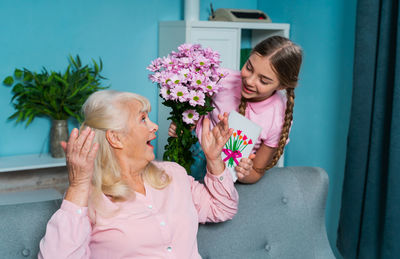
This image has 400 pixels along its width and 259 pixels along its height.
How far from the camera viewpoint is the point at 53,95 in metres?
2.82

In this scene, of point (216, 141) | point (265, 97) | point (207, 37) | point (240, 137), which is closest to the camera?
point (216, 141)

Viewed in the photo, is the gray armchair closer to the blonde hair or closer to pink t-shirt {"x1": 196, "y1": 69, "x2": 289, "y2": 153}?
pink t-shirt {"x1": 196, "y1": 69, "x2": 289, "y2": 153}

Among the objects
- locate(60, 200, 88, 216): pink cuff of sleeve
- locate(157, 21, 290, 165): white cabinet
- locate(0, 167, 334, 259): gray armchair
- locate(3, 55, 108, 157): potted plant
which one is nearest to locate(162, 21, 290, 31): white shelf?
locate(157, 21, 290, 165): white cabinet

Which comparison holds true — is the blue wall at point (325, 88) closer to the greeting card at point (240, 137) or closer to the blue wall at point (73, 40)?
the blue wall at point (73, 40)

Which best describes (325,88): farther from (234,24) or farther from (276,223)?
(276,223)

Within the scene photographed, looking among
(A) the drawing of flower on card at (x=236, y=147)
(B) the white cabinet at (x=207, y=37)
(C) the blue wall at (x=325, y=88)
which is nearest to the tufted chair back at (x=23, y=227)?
(A) the drawing of flower on card at (x=236, y=147)

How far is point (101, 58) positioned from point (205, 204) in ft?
6.25

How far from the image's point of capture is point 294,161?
130 inches

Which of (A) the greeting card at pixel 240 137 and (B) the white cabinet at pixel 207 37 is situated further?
(B) the white cabinet at pixel 207 37

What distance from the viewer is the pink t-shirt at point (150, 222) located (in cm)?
118

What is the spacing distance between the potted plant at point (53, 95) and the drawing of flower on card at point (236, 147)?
1456mm

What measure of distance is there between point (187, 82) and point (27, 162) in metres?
1.66

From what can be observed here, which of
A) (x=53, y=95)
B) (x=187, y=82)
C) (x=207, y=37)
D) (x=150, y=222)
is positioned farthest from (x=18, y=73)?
(x=150, y=222)

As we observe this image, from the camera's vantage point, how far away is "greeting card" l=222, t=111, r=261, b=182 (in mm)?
1669
